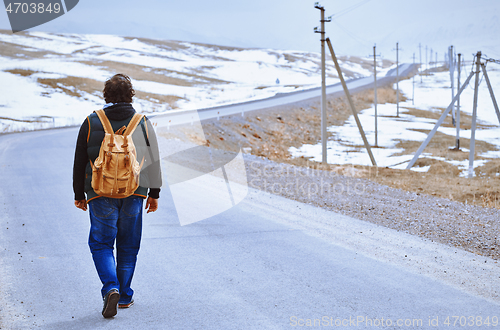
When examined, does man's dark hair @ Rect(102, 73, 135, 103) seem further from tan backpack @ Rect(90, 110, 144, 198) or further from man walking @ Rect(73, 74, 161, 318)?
tan backpack @ Rect(90, 110, 144, 198)

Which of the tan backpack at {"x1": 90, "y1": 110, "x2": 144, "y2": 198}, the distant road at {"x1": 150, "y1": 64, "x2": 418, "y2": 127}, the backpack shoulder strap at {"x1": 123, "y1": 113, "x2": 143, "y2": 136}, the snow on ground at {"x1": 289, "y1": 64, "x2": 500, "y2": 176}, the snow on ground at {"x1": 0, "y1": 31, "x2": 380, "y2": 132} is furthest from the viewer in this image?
the snow on ground at {"x1": 0, "y1": 31, "x2": 380, "y2": 132}

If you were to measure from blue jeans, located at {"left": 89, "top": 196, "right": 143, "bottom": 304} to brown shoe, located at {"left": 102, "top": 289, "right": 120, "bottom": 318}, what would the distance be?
52 millimetres

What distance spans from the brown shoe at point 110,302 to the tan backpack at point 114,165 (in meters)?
0.85

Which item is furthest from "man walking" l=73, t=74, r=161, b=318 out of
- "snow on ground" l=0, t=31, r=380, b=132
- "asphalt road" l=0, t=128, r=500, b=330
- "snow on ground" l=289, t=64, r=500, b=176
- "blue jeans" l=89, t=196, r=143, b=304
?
"snow on ground" l=0, t=31, r=380, b=132

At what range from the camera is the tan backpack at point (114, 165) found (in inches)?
139

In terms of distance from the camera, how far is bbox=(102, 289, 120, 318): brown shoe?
3672 millimetres

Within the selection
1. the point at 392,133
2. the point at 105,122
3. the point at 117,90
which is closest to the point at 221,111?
the point at 392,133

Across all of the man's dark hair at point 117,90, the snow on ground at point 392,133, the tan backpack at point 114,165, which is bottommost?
the snow on ground at point 392,133

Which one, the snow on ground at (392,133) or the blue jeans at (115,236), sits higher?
the blue jeans at (115,236)

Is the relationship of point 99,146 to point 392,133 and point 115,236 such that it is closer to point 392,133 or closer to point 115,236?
point 115,236

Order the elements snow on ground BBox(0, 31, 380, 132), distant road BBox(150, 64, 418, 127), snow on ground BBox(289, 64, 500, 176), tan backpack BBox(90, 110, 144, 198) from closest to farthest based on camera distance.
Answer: tan backpack BBox(90, 110, 144, 198) < snow on ground BBox(289, 64, 500, 176) < distant road BBox(150, 64, 418, 127) < snow on ground BBox(0, 31, 380, 132)

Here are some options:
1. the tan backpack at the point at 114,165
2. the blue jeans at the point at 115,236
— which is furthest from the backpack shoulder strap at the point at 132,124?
the blue jeans at the point at 115,236

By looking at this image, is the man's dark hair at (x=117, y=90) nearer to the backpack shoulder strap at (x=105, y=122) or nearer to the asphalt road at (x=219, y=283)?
the backpack shoulder strap at (x=105, y=122)

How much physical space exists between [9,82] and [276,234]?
49.9m
